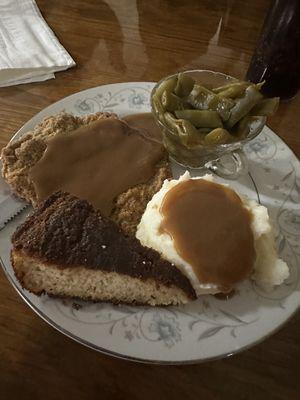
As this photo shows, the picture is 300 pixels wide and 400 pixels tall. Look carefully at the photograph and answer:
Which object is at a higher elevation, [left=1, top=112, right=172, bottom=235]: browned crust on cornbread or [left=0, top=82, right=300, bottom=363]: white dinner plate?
[left=1, top=112, right=172, bottom=235]: browned crust on cornbread

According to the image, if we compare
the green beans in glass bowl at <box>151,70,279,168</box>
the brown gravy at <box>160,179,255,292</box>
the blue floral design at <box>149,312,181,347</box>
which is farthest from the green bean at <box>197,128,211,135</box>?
the blue floral design at <box>149,312,181,347</box>

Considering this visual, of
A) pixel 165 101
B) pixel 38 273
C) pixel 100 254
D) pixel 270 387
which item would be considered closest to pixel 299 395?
pixel 270 387

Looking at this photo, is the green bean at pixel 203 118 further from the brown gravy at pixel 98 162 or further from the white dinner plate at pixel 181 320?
the white dinner plate at pixel 181 320

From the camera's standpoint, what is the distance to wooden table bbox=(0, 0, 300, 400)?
1.29 m

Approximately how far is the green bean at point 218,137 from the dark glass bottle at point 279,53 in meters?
0.53

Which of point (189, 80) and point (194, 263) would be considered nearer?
point (194, 263)

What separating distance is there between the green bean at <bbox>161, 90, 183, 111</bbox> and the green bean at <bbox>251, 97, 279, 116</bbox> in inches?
11.0

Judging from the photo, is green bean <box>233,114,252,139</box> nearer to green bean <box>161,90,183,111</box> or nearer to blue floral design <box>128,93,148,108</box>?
green bean <box>161,90,183,111</box>

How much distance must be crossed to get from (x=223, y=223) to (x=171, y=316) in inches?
12.8

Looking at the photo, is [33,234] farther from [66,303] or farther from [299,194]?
[299,194]

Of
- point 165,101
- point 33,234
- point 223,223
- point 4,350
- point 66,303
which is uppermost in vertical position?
point 165,101

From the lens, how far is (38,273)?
1.35 meters

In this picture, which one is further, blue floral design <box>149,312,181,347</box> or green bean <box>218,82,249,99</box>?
green bean <box>218,82,249,99</box>

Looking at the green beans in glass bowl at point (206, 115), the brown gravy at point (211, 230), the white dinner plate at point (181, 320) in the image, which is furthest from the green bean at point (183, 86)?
the white dinner plate at point (181, 320)
